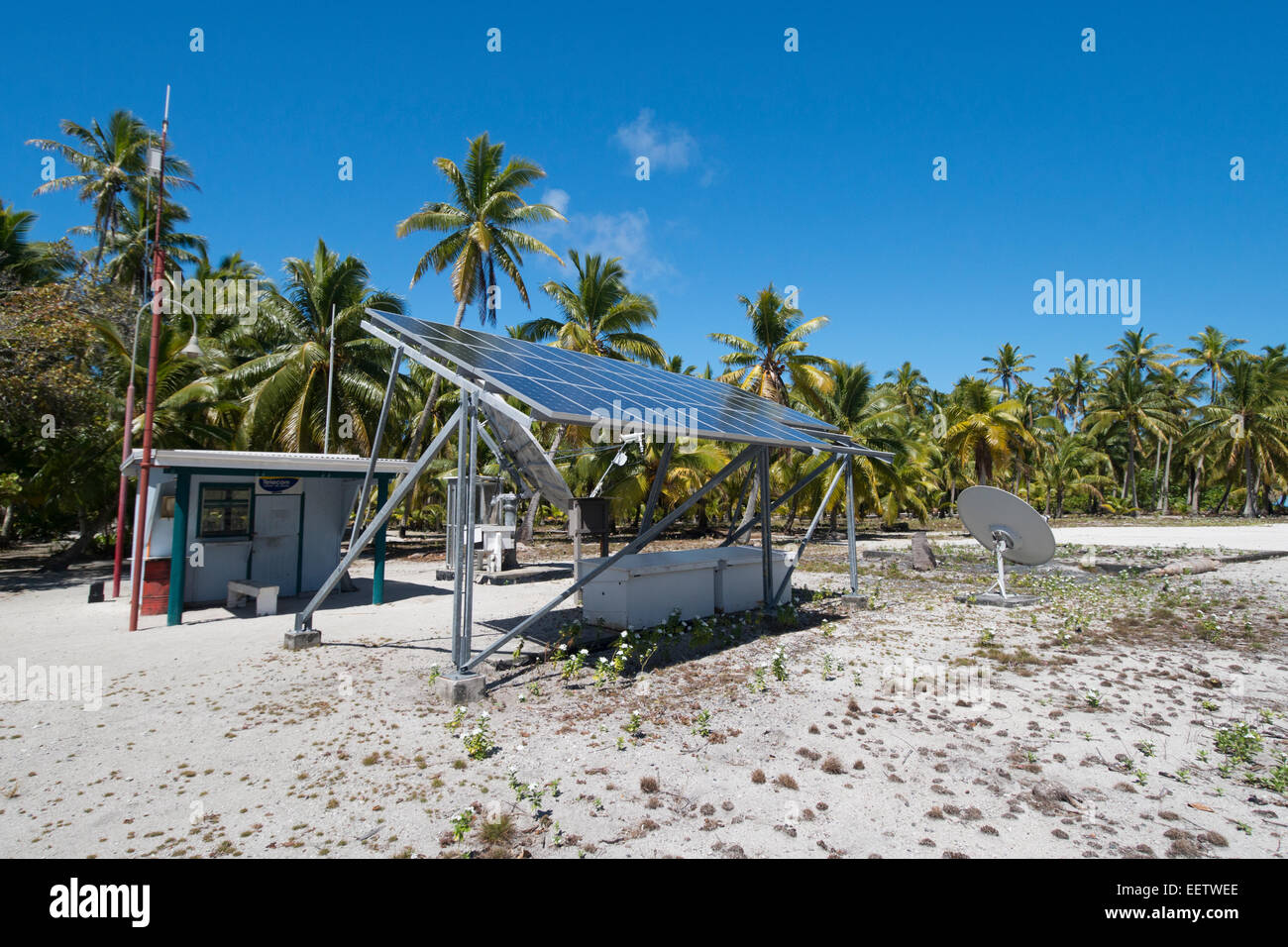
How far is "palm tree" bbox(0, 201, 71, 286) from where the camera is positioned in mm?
18953

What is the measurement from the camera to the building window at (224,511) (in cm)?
1165

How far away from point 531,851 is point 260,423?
75.8 feet

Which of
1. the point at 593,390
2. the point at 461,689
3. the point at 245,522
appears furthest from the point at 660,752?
the point at 245,522

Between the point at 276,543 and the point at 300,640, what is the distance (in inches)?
186

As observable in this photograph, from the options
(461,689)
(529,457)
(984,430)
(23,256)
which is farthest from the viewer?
(984,430)

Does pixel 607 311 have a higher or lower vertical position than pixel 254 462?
higher

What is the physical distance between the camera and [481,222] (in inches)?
942

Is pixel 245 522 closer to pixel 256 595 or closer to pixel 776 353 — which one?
pixel 256 595

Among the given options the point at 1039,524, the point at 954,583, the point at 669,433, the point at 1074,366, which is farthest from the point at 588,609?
the point at 1074,366

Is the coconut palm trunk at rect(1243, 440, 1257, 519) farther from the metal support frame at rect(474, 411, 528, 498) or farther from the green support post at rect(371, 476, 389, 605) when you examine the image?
the green support post at rect(371, 476, 389, 605)

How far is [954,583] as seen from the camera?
15.5m

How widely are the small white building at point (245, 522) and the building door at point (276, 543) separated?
2cm

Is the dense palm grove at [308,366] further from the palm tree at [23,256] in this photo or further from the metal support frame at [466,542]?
the metal support frame at [466,542]

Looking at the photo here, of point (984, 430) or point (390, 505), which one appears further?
point (984, 430)
